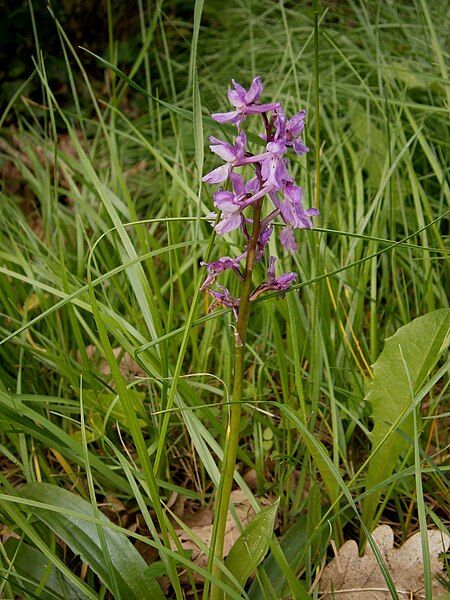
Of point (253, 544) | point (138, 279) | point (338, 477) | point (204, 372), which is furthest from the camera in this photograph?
point (204, 372)

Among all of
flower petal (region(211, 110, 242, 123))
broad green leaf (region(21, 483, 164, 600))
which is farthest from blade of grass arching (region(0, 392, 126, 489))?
flower petal (region(211, 110, 242, 123))

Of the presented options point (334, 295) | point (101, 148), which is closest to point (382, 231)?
point (334, 295)

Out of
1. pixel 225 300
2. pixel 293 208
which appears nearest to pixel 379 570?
pixel 225 300

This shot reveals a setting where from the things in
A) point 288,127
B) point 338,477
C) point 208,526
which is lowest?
point 208,526

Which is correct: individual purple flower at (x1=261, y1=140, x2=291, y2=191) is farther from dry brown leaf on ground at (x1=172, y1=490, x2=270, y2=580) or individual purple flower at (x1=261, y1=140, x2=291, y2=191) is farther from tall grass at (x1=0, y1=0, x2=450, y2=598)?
dry brown leaf on ground at (x1=172, y1=490, x2=270, y2=580)

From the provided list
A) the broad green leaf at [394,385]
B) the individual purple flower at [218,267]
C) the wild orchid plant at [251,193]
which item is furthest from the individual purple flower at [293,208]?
the broad green leaf at [394,385]

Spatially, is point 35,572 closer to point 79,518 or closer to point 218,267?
point 79,518
